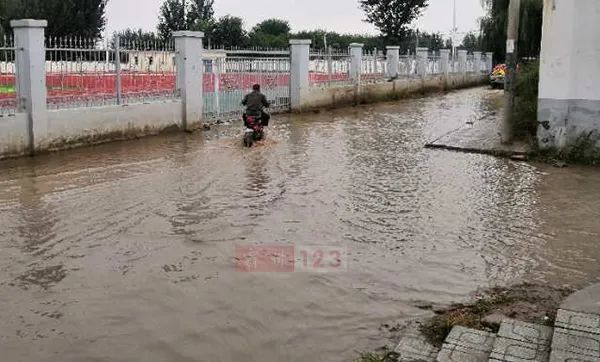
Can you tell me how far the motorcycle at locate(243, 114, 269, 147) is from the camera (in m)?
13.2

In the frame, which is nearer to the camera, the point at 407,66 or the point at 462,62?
the point at 407,66

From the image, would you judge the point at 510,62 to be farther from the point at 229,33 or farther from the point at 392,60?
the point at 229,33

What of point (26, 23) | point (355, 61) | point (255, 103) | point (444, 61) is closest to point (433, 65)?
point (444, 61)

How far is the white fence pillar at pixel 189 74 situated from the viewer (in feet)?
49.1

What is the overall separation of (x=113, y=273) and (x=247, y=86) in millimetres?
12610

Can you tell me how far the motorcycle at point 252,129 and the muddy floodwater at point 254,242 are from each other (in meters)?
0.78

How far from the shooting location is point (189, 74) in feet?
49.5

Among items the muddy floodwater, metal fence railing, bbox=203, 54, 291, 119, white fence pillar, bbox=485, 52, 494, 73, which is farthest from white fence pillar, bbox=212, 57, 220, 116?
white fence pillar, bbox=485, 52, 494, 73

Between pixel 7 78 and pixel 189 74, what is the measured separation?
15.9 ft

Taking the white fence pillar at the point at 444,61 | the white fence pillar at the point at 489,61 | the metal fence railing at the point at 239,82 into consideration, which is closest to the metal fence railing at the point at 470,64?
the white fence pillar at the point at 489,61

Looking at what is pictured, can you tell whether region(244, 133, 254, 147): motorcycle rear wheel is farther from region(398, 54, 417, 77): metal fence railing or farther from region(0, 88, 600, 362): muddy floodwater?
region(398, 54, 417, 77): metal fence railing

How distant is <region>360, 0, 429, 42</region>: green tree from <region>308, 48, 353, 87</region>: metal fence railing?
33307 millimetres

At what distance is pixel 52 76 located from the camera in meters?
11.7

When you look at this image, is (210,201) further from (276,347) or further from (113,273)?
(276,347)
